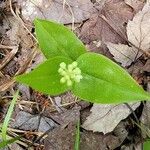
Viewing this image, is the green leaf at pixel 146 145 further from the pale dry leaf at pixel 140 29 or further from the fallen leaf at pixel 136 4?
the fallen leaf at pixel 136 4

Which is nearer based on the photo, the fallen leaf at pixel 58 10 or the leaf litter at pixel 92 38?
the leaf litter at pixel 92 38

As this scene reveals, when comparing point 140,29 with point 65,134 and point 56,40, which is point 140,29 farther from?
point 65,134

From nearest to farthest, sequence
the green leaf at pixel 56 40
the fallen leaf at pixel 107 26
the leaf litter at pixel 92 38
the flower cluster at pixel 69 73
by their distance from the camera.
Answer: the flower cluster at pixel 69 73
the green leaf at pixel 56 40
the leaf litter at pixel 92 38
the fallen leaf at pixel 107 26

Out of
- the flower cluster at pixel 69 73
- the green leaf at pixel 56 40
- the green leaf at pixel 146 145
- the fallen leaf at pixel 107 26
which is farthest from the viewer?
the fallen leaf at pixel 107 26

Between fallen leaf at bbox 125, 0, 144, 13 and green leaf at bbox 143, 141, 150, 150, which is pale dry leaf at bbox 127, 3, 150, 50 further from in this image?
green leaf at bbox 143, 141, 150, 150

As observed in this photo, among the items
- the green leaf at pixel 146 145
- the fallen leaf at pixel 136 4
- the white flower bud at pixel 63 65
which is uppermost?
the white flower bud at pixel 63 65

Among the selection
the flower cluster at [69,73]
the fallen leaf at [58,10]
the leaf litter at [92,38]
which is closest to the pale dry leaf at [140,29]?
the leaf litter at [92,38]

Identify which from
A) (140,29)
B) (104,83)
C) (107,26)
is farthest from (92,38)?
(104,83)
